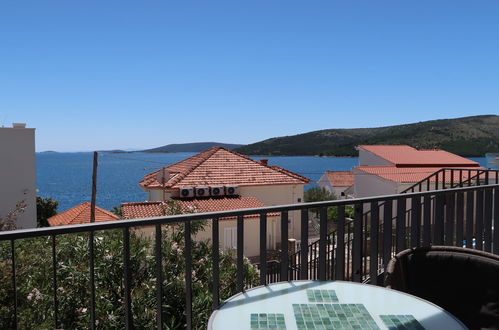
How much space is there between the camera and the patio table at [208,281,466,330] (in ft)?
4.42

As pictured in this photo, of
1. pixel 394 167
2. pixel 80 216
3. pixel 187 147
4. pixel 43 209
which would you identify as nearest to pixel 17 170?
pixel 80 216

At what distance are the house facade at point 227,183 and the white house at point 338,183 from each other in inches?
610

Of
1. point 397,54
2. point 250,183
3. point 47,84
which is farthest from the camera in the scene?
point 47,84

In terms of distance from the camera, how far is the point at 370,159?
3600 centimetres

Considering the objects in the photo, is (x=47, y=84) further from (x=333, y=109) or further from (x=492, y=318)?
(x=492, y=318)

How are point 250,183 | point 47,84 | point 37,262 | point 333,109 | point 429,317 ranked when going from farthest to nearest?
point 333,109 → point 47,84 → point 250,183 → point 37,262 → point 429,317

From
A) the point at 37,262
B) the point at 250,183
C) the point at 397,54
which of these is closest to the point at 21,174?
the point at 250,183

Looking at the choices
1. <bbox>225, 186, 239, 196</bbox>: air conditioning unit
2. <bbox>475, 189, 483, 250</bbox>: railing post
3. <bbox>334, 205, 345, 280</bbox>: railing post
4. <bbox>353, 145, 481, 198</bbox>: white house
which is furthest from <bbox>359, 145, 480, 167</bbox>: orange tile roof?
<bbox>334, 205, 345, 280</bbox>: railing post

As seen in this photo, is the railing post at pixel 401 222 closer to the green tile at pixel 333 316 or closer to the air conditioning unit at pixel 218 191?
the green tile at pixel 333 316

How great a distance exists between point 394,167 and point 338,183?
10.0 metres

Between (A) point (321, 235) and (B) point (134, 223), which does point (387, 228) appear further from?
(B) point (134, 223)

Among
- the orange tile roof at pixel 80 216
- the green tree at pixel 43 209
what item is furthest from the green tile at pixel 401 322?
the green tree at pixel 43 209

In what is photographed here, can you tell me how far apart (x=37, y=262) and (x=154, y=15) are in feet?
61.3

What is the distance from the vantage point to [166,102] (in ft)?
208
